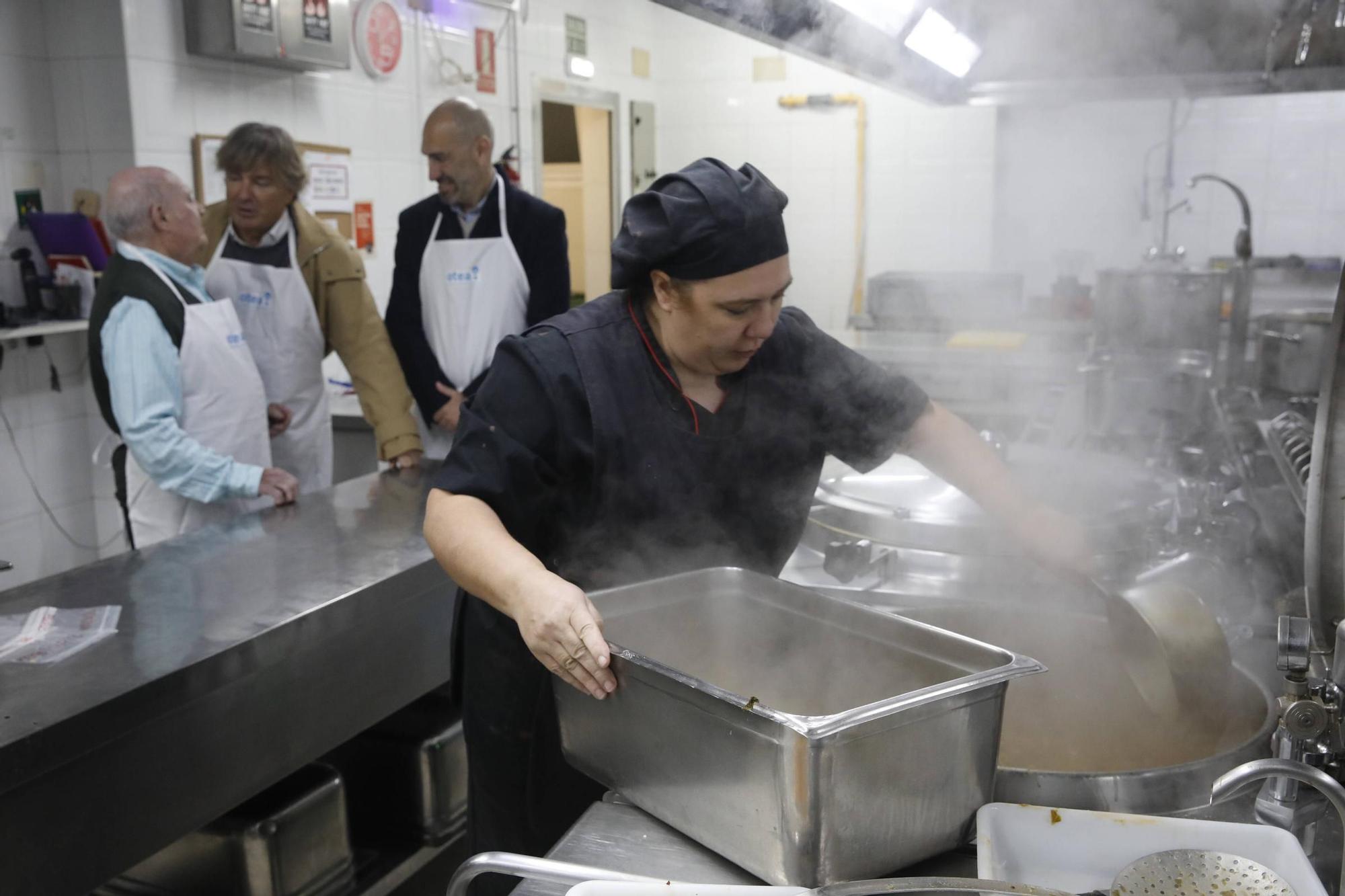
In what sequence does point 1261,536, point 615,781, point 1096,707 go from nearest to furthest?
point 615,781 → point 1096,707 → point 1261,536

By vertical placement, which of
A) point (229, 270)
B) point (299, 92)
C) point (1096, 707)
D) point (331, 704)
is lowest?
point (331, 704)

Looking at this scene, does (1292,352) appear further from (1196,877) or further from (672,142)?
(672,142)

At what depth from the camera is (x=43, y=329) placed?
317cm

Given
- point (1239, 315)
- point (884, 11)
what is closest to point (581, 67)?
point (1239, 315)

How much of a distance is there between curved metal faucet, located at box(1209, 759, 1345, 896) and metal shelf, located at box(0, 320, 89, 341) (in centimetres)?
302

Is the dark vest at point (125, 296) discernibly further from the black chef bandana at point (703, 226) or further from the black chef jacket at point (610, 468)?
the black chef bandana at point (703, 226)

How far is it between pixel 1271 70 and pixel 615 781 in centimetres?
218

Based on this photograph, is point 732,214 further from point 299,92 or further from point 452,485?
point 299,92

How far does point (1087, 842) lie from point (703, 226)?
0.79 m

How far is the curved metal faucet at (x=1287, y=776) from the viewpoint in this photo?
37.1 inches

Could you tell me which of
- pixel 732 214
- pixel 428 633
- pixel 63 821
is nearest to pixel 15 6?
pixel 428 633

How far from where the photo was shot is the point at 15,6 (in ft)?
10.9

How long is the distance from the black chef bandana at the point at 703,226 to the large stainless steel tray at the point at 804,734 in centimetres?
39

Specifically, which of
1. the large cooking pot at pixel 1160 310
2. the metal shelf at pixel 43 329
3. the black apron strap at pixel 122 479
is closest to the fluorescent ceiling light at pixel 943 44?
the large cooking pot at pixel 1160 310
